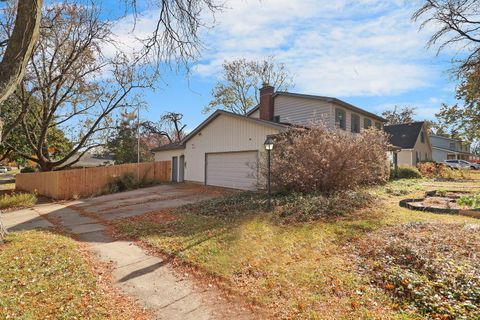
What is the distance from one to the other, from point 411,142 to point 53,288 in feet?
109


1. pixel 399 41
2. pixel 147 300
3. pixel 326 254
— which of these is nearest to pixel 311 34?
pixel 399 41

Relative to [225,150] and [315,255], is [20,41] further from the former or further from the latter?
[225,150]

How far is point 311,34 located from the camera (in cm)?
862

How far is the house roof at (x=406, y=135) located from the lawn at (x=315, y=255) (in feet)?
82.0

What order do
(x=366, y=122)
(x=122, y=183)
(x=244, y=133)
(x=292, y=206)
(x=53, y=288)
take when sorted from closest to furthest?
(x=53, y=288)
(x=292, y=206)
(x=244, y=133)
(x=122, y=183)
(x=366, y=122)

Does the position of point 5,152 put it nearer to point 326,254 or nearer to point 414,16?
point 326,254

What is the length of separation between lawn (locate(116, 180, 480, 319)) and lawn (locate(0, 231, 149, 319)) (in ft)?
4.95

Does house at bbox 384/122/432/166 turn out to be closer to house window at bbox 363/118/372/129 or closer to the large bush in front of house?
house window at bbox 363/118/372/129

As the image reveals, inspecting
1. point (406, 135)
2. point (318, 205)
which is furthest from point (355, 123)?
point (406, 135)

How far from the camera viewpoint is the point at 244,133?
48.7 ft

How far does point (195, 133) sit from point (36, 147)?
11522 mm

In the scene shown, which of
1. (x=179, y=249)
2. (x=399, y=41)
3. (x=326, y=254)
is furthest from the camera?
(x=399, y=41)

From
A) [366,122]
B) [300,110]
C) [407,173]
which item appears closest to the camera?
[300,110]

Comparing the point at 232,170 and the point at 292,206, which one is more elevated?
the point at 232,170
